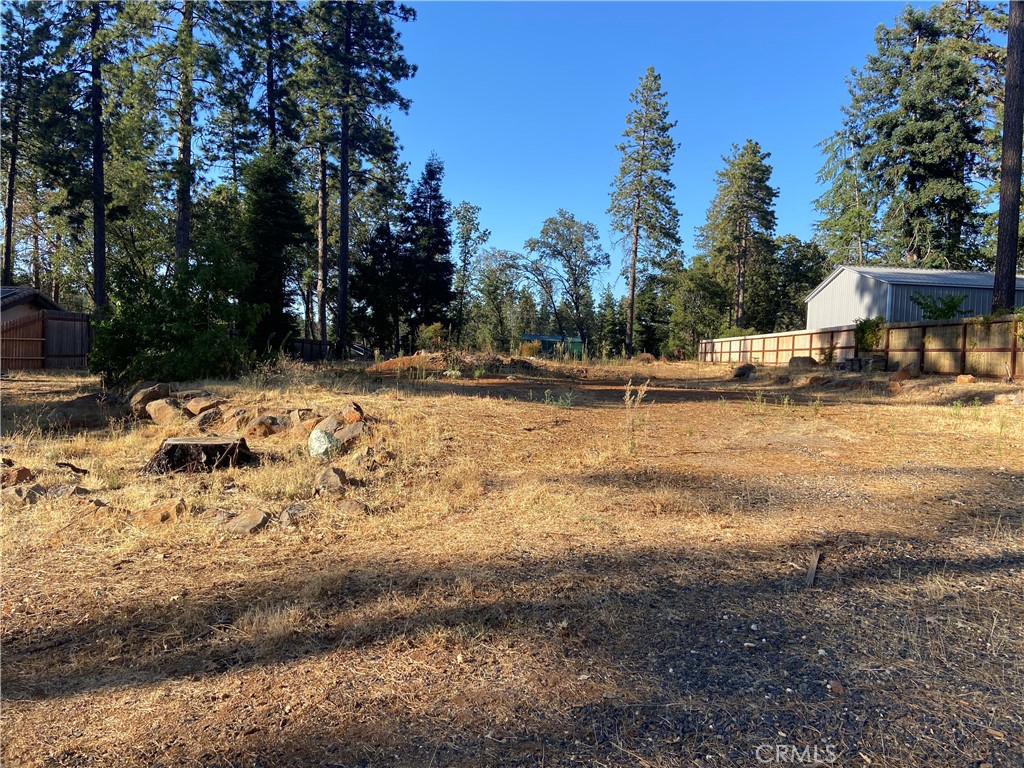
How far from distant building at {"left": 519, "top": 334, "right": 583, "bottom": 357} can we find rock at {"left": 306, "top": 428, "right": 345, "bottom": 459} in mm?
18122

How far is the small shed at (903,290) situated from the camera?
2608 centimetres

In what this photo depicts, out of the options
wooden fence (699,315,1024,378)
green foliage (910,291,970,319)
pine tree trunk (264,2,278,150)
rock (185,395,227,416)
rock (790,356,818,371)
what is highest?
pine tree trunk (264,2,278,150)

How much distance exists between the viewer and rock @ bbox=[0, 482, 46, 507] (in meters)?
5.14

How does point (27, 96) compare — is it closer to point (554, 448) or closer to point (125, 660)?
point (554, 448)

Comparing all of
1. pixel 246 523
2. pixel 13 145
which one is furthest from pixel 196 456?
pixel 13 145

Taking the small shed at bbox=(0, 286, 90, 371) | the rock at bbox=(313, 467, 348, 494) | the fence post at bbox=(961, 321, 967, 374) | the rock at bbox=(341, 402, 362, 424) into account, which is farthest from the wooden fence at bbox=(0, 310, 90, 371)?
the fence post at bbox=(961, 321, 967, 374)

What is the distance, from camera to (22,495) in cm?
523

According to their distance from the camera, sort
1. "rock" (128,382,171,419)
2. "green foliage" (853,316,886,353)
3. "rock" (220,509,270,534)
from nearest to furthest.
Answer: "rock" (220,509,270,534) → "rock" (128,382,171,419) → "green foliage" (853,316,886,353)

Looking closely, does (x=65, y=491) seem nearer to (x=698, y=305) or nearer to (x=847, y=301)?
(x=847, y=301)

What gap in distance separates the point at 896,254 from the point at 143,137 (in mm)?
37082

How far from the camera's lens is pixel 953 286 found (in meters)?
25.9

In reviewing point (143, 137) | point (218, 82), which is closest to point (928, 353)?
point (218, 82)

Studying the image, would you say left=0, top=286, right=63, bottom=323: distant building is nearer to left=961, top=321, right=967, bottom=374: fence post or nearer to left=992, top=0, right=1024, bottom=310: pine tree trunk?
left=961, top=321, right=967, bottom=374: fence post

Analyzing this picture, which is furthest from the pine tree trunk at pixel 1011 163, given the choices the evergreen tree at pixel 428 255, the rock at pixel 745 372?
the evergreen tree at pixel 428 255
